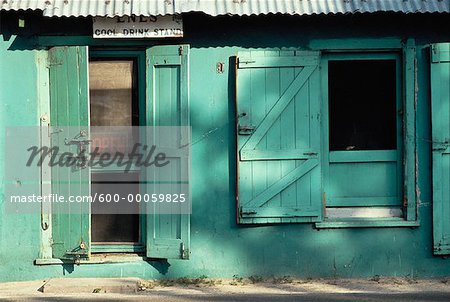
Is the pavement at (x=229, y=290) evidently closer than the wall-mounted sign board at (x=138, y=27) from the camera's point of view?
Yes

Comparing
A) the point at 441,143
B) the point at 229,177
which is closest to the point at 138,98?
the point at 229,177

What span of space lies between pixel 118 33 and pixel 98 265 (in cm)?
245

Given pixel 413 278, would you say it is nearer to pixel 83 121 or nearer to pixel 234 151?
pixel 234 151

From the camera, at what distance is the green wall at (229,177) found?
912cm

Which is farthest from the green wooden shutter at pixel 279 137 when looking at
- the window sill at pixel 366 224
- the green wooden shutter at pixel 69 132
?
the green wooden shutter at pixel 69 132

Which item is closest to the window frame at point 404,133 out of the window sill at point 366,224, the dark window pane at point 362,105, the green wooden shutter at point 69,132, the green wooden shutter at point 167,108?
the window sill at point 366,224

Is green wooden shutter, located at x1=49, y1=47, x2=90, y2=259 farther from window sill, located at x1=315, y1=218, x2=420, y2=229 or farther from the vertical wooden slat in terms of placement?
the vertical wooden slat

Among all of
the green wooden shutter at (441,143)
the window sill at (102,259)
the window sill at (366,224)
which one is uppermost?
the green wooden shutter at (441,143)

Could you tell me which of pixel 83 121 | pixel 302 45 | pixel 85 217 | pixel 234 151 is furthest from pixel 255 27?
pixel 85 217

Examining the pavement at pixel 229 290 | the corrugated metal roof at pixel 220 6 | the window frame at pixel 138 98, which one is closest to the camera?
the pavement at pixel 229 290

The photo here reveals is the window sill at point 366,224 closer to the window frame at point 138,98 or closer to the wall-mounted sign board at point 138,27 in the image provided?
the window frame at point 138,98

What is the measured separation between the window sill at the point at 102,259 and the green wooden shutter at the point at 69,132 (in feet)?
0.22

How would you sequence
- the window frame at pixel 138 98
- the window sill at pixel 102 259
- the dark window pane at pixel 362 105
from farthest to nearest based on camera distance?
the dark window pane at pixel 362 105 → the window frame at pixel 138 98 → the window sill at pixel 102 259

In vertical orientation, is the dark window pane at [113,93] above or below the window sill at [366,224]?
above
